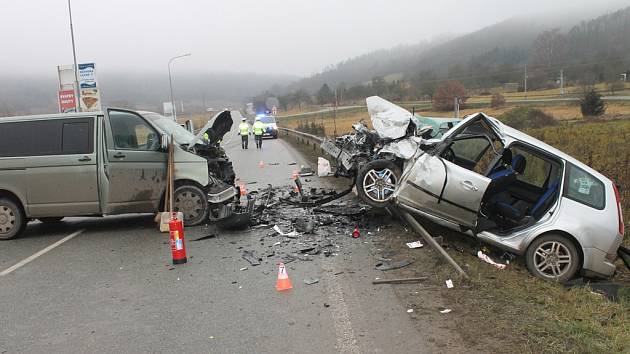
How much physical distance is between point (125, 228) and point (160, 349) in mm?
4729

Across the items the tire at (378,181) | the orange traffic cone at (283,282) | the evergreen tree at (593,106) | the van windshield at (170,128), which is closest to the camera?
the orange traffic cone at (283,282)

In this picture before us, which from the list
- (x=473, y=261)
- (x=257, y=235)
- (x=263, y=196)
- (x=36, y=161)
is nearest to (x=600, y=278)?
(x=473, y=261)

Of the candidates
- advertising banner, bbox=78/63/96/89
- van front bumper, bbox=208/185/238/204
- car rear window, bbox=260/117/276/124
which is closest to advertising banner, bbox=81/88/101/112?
advertising banner, bbox=78/63/96/89

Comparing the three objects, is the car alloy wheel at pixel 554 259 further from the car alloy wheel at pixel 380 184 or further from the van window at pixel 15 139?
the van window at pixel 15 139

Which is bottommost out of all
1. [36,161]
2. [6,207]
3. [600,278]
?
[600,278]

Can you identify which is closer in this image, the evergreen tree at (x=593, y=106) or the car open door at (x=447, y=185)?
the car open door at (x=447, y=185)

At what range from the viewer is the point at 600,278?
6133 mm

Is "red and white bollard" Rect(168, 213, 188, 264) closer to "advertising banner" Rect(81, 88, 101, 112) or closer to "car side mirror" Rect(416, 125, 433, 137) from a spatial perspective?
"car side mirror" Rect(416, 125, 433, 137)

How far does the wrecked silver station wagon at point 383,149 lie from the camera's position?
315 inches

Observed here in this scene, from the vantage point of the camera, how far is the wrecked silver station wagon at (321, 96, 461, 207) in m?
8.00

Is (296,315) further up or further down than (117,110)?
further down

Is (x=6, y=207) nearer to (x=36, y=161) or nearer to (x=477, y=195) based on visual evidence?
(x=36, y=161)

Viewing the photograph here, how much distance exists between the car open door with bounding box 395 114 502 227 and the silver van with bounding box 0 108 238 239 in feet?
10.2

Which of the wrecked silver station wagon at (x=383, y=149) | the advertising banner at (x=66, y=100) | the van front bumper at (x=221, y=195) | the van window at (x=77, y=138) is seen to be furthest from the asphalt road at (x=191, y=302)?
the advertising banner at (x=66, y=100)
